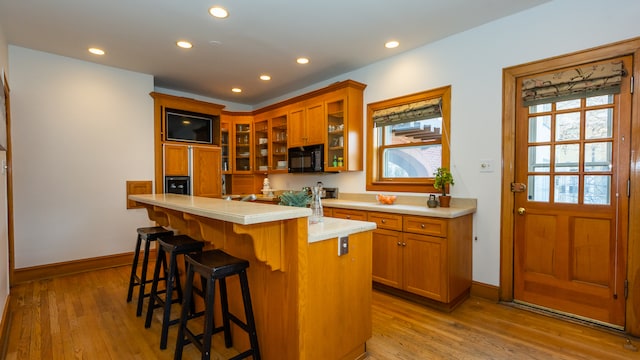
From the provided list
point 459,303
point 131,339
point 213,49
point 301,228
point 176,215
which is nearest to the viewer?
point 301,228

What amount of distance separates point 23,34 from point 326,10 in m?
3.15

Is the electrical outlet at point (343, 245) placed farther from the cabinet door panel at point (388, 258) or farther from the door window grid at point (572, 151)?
the door window grid at point (572, 151)

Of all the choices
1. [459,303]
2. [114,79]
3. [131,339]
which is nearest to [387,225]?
[459,303]

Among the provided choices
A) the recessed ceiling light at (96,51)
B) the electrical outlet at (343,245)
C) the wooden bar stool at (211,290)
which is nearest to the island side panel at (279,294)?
the wooden bar stool at (211,290)

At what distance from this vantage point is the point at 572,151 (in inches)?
96.3

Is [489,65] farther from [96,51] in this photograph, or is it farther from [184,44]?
[96,51]

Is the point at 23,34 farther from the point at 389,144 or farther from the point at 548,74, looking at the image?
the point at 548,74

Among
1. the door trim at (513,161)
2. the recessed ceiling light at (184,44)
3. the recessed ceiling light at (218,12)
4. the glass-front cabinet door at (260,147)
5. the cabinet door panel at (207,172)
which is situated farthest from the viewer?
the glass-front cabinet door at (260,147)

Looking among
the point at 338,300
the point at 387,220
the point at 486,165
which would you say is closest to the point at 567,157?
the point at 486,165

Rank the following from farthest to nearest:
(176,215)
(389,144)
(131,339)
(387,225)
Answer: (389,144)
(387,225)
(176,215)
(131,339)

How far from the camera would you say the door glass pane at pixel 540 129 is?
2570 millimetres

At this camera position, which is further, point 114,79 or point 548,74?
point 114,79

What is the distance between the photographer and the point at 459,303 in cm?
274

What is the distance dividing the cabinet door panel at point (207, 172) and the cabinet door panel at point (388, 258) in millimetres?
2941
